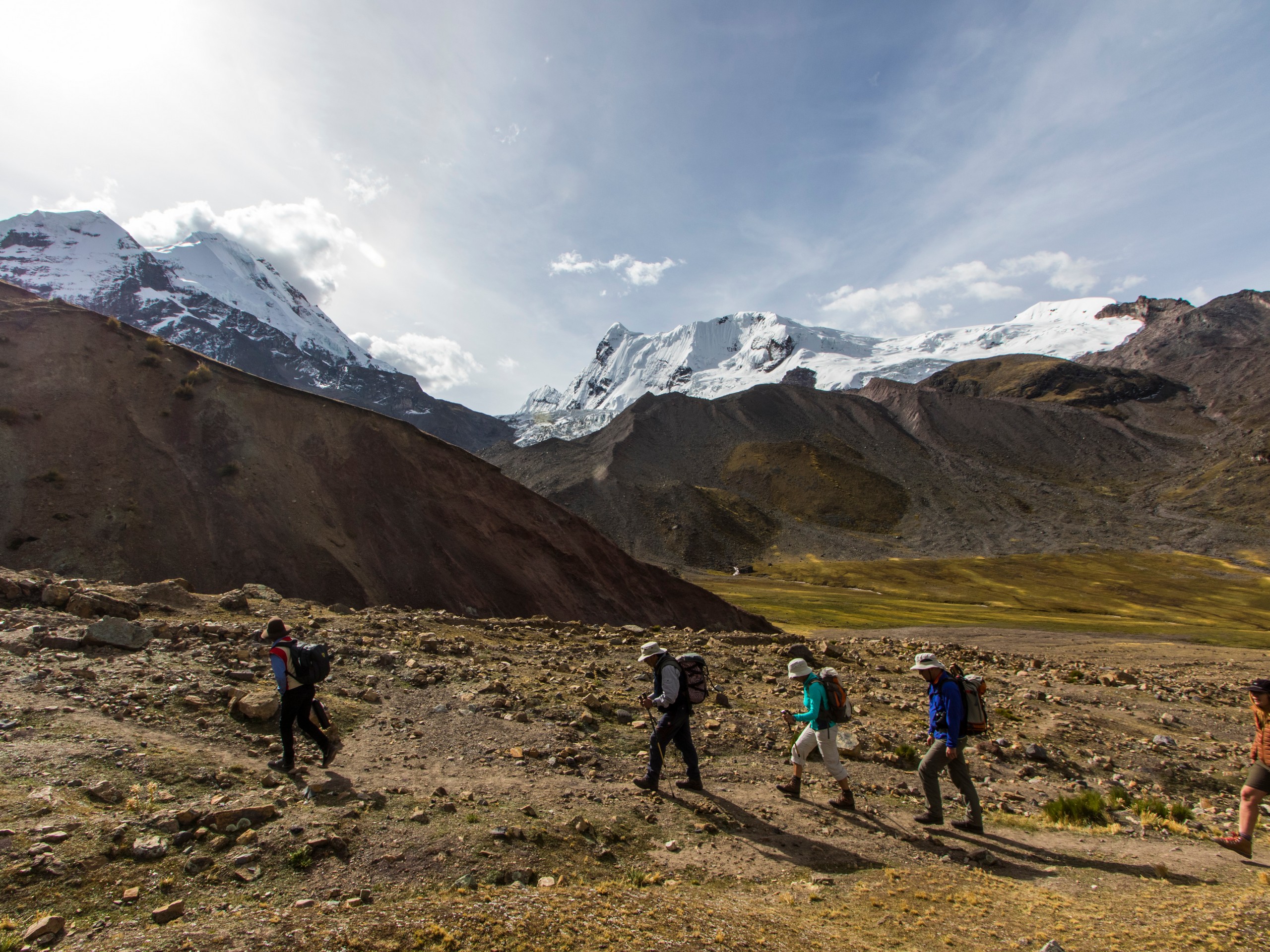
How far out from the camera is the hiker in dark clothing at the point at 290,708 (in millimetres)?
8406

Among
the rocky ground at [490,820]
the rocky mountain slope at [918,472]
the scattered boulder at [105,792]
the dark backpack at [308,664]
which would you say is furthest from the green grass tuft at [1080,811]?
the rocky mountain slope at [918,472]

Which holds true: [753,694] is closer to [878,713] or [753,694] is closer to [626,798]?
[878,713]

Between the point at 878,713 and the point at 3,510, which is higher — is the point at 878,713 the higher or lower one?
the lower one

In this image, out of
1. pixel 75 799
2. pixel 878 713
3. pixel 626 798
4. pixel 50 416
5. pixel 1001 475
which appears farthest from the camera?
pixel 1001 475

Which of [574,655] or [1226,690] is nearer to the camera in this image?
[574,655]

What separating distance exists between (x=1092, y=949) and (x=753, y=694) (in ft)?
34.6

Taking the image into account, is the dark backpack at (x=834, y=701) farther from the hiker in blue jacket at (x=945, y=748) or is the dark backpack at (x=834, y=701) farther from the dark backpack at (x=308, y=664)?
the dark backpack at (x=308, y=664)

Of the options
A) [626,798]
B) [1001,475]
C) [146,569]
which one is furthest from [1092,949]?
[1001,475]

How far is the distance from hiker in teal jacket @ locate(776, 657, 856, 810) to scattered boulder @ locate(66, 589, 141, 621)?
43.0 feet

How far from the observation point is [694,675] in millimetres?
9625

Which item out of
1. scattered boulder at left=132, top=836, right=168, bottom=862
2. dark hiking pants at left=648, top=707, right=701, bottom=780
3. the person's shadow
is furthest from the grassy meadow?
scattered boulder at left=132, top=836, right=168, bottom=862

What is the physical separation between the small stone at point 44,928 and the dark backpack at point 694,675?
23.0 feet

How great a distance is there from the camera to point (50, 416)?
82.6ft

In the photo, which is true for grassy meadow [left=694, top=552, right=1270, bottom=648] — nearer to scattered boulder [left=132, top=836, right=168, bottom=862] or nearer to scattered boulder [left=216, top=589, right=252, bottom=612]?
scattered boulder [left=216, top=589, right=252, bottom=612]
